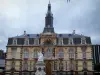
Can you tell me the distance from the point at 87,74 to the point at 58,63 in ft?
26.0

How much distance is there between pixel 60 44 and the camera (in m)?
68.4

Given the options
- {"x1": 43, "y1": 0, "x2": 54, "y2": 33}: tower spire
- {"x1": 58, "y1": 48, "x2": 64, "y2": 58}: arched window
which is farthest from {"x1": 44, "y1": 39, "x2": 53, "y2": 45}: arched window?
{"x1": 43, "y1": 0, "x2": 54, "y2": 33}: tower spire

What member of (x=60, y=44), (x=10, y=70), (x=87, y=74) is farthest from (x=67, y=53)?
(x=10, y=70)

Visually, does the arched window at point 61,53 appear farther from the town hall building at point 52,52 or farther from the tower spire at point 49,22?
the tower spire at point 49,22

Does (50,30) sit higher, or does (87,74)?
(50,30)

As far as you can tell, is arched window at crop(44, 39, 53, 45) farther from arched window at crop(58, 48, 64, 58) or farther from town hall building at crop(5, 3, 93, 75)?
arched window at crop(58, 48, 64, 58)

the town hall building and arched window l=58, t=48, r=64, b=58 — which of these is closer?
the town hall building

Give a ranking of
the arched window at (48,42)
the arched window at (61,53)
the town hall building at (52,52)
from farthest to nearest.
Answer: the arched window at (48,42), the arched window at (61,53), the town hall building at (52,52)

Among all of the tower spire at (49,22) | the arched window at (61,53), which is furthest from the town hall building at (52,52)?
the tower spire at (49,22)

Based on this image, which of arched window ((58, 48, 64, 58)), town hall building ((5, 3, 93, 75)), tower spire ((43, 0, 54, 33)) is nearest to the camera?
town hall building ((5, 3, 93, 75))

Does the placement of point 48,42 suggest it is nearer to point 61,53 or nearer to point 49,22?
point 61,53

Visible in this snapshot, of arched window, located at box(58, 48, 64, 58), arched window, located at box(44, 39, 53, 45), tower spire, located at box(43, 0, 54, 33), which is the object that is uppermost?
tower spire, located at box(43, 0, 54, 33)

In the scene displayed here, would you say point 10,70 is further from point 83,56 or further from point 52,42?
point 83,56

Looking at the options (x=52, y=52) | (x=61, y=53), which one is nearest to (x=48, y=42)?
(x=52, y=52)
